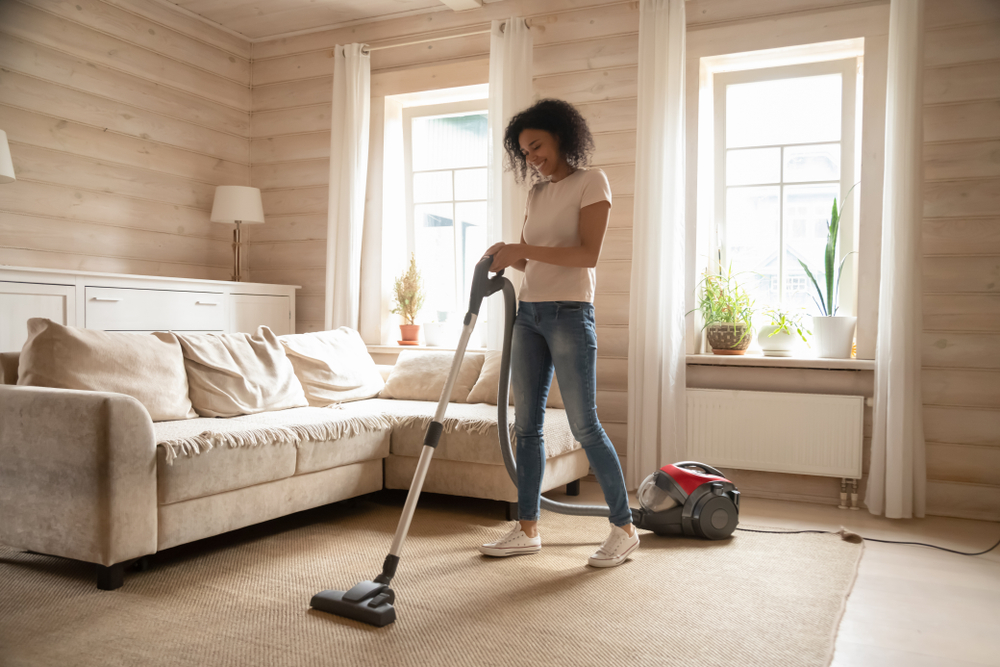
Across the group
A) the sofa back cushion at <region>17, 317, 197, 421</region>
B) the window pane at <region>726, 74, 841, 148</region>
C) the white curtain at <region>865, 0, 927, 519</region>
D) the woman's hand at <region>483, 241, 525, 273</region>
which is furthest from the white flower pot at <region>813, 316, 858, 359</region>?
the sofa back cushion at <region>17, 317, 197, 421</region>

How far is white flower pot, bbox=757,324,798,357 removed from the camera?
141 inches

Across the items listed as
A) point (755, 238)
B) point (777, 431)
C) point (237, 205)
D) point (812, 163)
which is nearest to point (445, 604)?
point (777, 431)

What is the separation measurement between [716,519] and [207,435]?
1.73m

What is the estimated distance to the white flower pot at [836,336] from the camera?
3412 millimetres

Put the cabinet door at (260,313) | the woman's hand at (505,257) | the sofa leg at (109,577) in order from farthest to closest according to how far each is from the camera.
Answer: the cabinet door at (260,313)
the woman's hand at (505,257)
the sofa leg at (109,577)

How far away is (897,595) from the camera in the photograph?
221cm

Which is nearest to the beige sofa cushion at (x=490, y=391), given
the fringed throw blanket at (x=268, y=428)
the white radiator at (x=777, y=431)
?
the fringed throw blanket at (x=268, y=428)

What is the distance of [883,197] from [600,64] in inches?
57.9

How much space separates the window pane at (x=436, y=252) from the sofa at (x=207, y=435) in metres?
0.70

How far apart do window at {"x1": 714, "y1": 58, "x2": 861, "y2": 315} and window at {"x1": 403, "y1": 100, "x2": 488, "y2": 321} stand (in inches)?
52.3

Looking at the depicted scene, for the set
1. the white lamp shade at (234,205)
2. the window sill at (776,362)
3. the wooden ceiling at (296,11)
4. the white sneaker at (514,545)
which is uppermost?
the wooden ceiling at (296,11)

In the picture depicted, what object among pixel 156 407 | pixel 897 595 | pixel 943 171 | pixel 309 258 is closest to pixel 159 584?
pixel 156 407

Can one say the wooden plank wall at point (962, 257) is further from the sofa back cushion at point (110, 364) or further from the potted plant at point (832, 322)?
the sofa back cushion at point (110, 364)

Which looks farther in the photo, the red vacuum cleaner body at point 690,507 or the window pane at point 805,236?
the window pane at point 805,236
